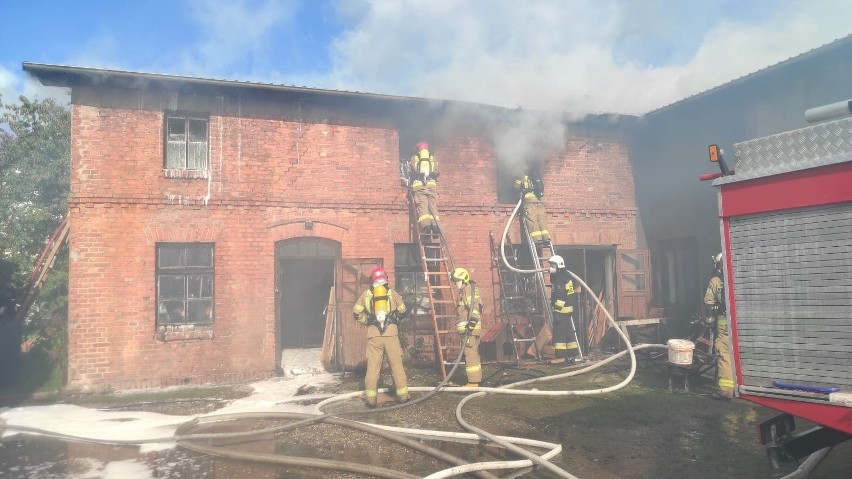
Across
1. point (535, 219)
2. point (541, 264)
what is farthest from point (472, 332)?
point (535, 219)

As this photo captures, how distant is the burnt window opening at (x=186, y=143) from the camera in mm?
8898

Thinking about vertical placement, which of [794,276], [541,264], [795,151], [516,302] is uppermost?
[795,151]

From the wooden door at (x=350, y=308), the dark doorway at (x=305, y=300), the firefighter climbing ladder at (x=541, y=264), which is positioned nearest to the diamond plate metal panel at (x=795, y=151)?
the firefighter climbing ladder at (x=541, y=264)

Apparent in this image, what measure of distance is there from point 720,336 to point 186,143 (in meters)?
9.08

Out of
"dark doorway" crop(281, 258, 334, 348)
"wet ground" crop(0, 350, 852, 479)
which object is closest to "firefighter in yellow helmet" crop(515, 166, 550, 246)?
"wet ground" crop(0, 350, 852, 479)

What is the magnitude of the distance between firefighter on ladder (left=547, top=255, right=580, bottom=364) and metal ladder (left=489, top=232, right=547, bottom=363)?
0.58m

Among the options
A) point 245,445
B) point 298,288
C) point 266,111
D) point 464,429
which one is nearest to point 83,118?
point 266,111

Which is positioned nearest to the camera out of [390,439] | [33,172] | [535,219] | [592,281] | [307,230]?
[390,439]

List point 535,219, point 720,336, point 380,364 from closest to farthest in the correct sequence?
point 380,364
point 720,336
point 535,219

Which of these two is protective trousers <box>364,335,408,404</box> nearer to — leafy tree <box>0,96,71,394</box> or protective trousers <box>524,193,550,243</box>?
protective trousers <box>524,193,550,243</box>

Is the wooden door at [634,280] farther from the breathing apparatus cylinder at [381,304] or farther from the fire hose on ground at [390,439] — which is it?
the breathing apparatus cylinder at [381,304]

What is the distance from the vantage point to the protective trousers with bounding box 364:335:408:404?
6.48 metres

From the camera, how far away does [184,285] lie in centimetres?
873

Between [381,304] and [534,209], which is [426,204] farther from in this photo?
[381,304]
